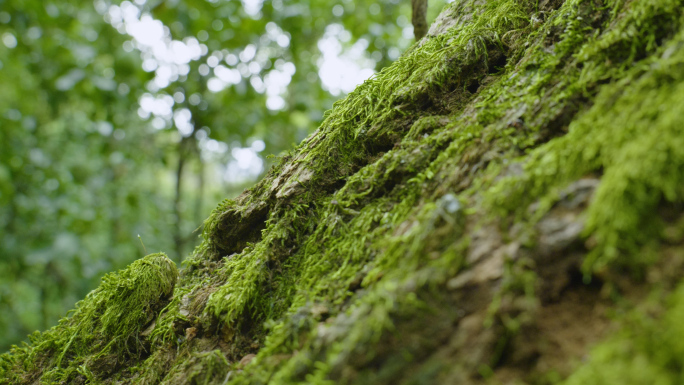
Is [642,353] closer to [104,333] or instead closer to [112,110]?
[104,333]

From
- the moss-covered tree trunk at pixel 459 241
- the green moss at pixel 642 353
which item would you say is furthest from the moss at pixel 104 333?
the green moss at pixel 642 353

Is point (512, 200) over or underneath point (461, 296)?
over

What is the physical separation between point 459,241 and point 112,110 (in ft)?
11.6

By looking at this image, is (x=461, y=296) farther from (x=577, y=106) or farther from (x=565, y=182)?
(x=577, y=106)

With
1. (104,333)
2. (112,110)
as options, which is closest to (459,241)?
(104,333)

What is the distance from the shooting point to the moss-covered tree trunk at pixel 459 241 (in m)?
0.85

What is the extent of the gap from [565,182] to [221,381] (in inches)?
52.4

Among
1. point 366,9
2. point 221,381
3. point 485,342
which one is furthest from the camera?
point 366,9

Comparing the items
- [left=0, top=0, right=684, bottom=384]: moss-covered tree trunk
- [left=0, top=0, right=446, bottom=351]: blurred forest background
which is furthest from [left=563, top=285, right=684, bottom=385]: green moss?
[left=0, top=0, right=446, bottom=351]: blurred forest background

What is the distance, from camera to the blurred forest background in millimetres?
3129

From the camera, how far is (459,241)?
3.49ft

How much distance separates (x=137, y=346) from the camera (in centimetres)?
182

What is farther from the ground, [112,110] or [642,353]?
[112,110]

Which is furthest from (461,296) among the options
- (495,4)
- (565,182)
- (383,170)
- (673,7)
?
(495,4)
